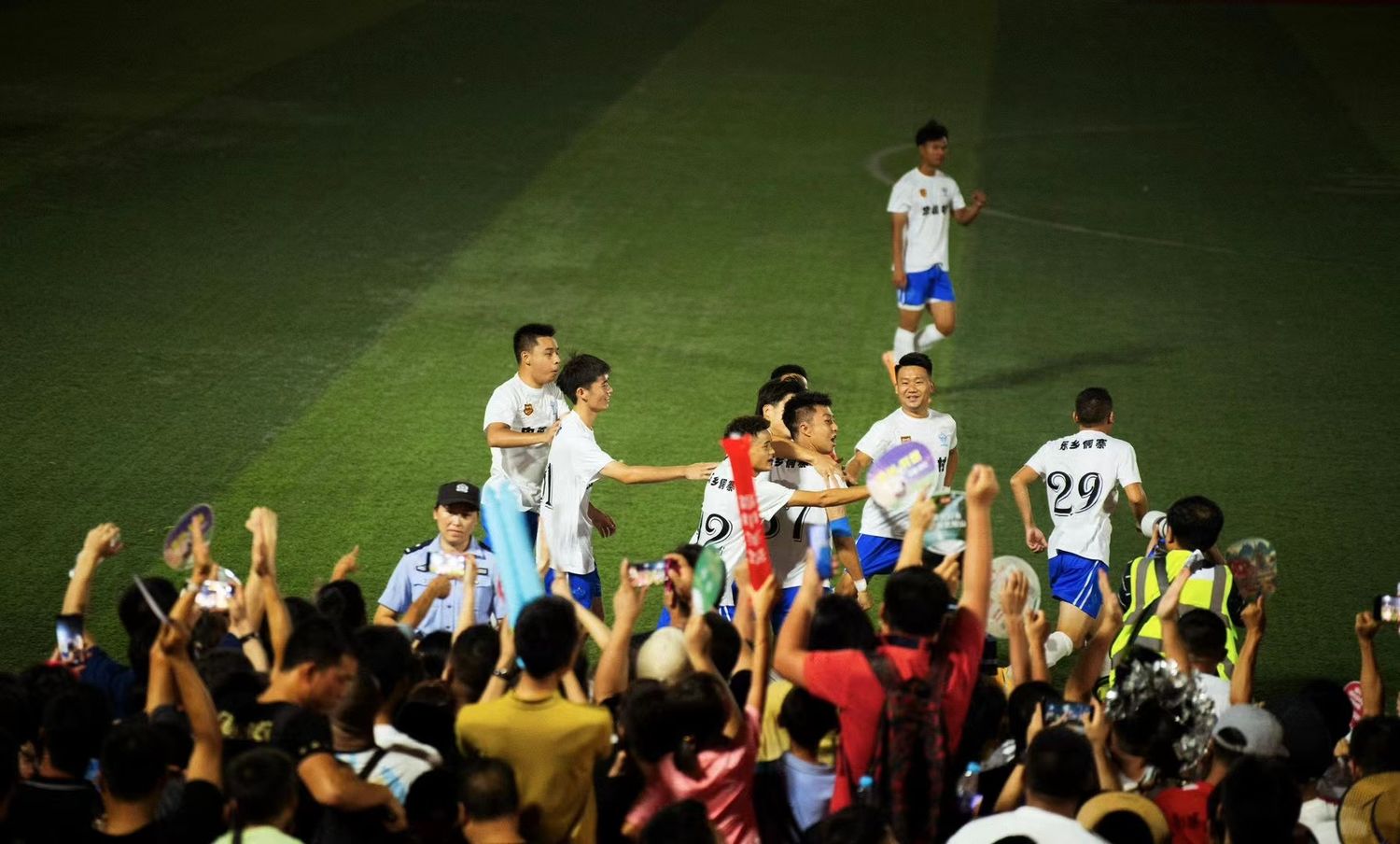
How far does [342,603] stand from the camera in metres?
6.41

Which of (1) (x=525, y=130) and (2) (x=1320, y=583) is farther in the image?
(1) (x=525, y=130)

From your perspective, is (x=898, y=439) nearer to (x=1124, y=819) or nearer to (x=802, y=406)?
(x=802, y=406)

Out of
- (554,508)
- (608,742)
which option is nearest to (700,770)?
(608,742)

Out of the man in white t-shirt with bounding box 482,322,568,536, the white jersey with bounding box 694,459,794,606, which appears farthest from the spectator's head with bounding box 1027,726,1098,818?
the man in white t-shirt with bounding box 482,322,568,536

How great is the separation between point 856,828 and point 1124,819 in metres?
0.91

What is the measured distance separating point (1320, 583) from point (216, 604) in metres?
6.72

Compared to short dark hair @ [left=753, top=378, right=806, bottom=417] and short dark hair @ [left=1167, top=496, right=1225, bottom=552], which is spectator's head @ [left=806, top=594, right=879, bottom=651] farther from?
short dark hair @ [left=753, top=378, right=806, bottom=417]

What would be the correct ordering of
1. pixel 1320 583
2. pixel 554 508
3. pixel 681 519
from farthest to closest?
pixel 681 519, pixel 1320 583, pixel 554 508

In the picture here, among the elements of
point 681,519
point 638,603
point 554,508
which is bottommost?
point 681,519

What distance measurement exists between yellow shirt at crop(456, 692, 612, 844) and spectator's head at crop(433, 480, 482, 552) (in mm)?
2791

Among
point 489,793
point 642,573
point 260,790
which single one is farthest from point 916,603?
point 260,790

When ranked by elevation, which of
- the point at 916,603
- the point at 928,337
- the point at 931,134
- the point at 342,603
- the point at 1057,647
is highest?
the point at 931,134

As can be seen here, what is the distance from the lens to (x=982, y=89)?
24.9 meters

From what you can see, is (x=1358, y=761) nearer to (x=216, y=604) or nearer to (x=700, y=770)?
(x=700, y=770)
